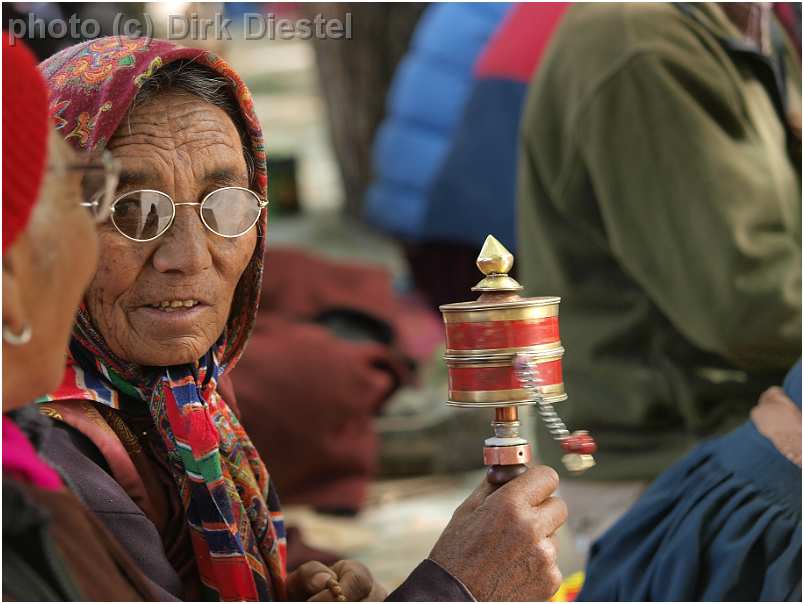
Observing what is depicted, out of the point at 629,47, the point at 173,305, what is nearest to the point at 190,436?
the point at 173,305

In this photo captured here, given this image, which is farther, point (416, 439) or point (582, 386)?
point (416, 439)

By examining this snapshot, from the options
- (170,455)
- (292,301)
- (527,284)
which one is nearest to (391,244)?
(292,301)

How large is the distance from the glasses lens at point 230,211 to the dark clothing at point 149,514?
1.20 feet

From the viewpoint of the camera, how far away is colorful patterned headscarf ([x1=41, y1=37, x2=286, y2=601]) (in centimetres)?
200

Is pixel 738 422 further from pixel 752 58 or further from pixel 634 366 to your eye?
pixel 752 58

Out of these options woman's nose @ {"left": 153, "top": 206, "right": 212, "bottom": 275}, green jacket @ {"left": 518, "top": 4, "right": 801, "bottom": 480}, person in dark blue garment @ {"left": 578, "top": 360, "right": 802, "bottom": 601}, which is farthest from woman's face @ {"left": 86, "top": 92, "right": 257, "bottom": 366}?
green jacket @ {"left": 518, "top": 4, "right": 801, "bottom": 480}

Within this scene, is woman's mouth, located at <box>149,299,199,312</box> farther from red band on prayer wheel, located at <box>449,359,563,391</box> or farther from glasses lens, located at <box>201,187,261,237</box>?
red band on prayer wheel, located at <box>449,359,563,391</box>

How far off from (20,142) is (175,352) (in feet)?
2.22

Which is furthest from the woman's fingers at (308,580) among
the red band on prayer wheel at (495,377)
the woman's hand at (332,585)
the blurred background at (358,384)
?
the blurred background at (358,384)

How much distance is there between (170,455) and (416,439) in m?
4.09

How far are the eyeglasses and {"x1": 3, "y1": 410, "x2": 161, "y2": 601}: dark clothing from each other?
443 millimetres

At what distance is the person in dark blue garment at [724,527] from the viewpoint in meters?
2.66

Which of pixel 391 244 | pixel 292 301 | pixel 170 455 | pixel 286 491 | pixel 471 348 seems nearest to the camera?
pixel 471 348

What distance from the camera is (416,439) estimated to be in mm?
6141
